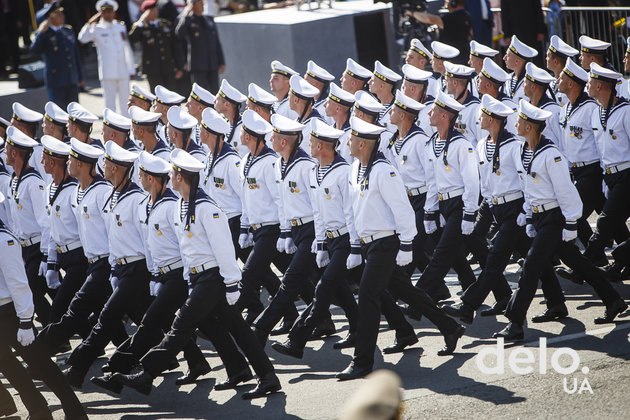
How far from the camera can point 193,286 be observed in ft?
25.7

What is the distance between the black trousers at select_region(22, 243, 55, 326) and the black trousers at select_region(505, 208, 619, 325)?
4638 mm

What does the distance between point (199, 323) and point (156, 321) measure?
1.14 ft

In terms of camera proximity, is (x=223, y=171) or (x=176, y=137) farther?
(x=176, y=137)

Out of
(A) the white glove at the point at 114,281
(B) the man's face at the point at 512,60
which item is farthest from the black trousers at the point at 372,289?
(B) the man's face at the point at 512,60

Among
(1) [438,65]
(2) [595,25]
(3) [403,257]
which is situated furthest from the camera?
(2) [595,25]

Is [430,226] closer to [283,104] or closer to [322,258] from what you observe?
[322,258]

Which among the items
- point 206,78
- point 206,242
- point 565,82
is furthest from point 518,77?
point 206,78

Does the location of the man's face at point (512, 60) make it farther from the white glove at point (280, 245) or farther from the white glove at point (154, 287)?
the white glove at point (154, 287)

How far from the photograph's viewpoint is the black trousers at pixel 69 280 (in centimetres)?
910

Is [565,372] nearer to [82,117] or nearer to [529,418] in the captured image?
[529,418]

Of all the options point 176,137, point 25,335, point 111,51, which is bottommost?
point 25,335

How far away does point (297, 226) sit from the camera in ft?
29.7

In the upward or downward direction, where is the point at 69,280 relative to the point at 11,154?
downward

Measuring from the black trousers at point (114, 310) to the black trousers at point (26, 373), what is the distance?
0.66 meters
